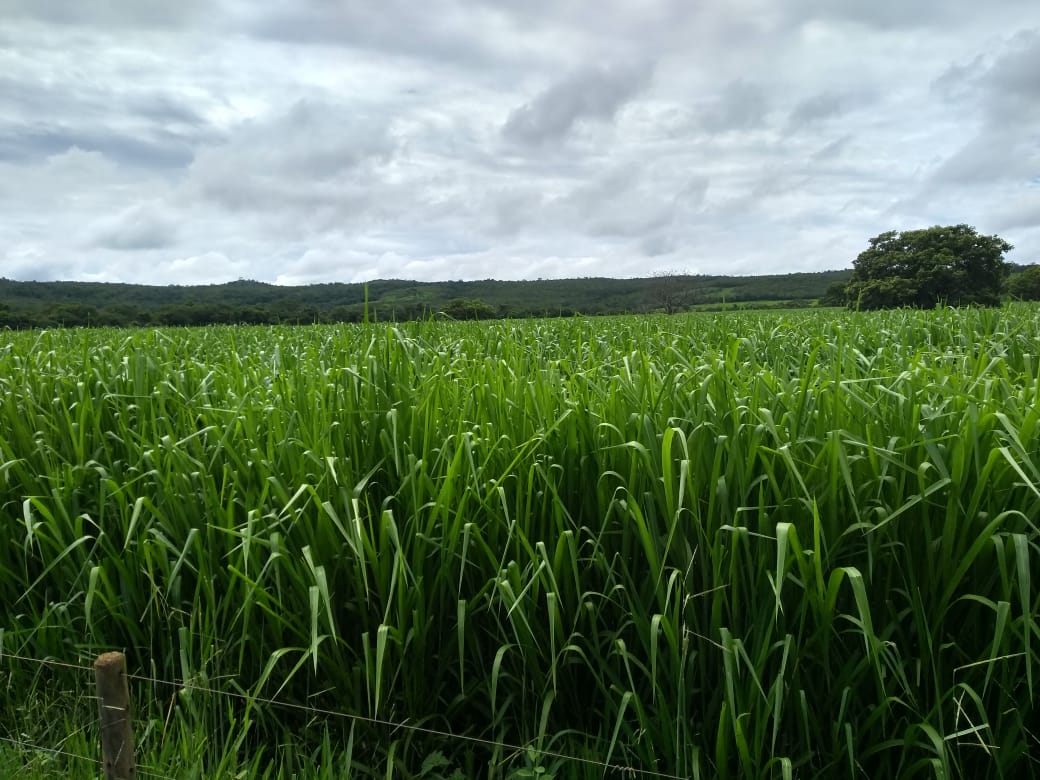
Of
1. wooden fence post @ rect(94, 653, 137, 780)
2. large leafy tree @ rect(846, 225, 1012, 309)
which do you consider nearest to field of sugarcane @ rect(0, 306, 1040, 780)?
wooden fence post @ rect(94, 653, 137, 780)

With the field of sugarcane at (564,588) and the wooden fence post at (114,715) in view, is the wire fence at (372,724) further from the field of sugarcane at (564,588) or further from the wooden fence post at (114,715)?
the wooden fence post at (114,715)

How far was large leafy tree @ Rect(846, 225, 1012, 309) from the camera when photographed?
52.3 meters

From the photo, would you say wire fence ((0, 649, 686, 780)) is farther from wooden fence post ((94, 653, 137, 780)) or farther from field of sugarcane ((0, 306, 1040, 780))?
wooden fence post ((94, 653, 137, 780))

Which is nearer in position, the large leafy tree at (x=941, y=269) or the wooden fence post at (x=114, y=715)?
the wooden fence post at (x=114, y=715)

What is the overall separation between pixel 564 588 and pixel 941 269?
62.4 metres

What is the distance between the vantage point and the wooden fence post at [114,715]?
74.7 inches

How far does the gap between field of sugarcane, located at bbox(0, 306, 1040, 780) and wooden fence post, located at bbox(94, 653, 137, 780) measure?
0.25 metres

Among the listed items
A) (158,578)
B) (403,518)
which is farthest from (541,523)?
(158,578)

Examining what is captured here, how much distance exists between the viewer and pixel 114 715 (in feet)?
6.23

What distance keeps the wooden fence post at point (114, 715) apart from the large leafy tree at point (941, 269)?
5526 centimetres

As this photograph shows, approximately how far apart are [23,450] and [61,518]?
2.42 feet

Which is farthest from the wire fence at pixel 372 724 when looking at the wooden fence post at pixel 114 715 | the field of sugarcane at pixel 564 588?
the wooden fence post at pixel 114 715

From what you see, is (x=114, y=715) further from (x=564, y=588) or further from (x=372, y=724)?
(x=564, y=588)

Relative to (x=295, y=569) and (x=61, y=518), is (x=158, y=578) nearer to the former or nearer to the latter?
(x=61, y=518)
